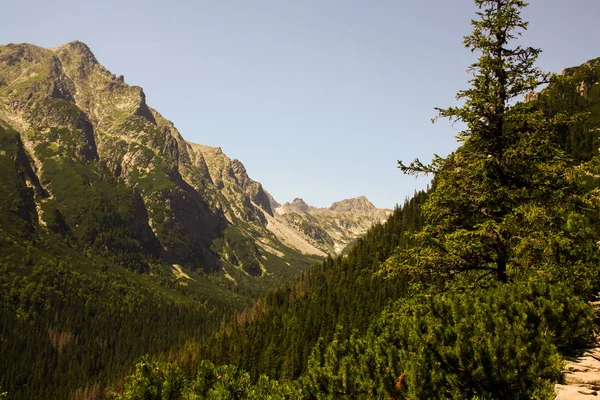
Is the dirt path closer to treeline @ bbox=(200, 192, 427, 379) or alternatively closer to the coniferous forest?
the coniferous forest

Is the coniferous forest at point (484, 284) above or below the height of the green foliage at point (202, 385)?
above

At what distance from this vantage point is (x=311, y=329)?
168750mm

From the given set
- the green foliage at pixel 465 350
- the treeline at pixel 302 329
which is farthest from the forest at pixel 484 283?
the treeline at pixel 302 329

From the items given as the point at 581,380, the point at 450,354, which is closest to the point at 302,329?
the point at 581,380

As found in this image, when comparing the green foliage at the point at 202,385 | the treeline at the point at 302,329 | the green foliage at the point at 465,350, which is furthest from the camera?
the treeline at the point at 302,329

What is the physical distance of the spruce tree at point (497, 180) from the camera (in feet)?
62.6

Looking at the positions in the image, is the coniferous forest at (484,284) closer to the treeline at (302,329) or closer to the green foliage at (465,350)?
the green foliage at (465,350)

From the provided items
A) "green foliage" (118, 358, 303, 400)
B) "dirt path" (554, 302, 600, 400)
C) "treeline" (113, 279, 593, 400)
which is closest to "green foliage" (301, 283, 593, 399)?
"treeline" (113, 279, 593, 400)

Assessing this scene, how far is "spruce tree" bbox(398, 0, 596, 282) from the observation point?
1908 cm

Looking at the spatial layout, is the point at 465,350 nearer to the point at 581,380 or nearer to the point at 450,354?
the point at 450,354

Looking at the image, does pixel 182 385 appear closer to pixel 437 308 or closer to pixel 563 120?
pixel 437 308

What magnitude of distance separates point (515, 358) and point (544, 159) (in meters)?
10.9

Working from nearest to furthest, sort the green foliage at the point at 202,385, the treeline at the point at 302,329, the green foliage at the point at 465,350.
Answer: the green foliage at the point at 465,350 → the green foliage at the point at 202,385 → the treeline at the point at 302,329

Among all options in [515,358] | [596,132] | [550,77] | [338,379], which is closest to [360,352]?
[338,379]
